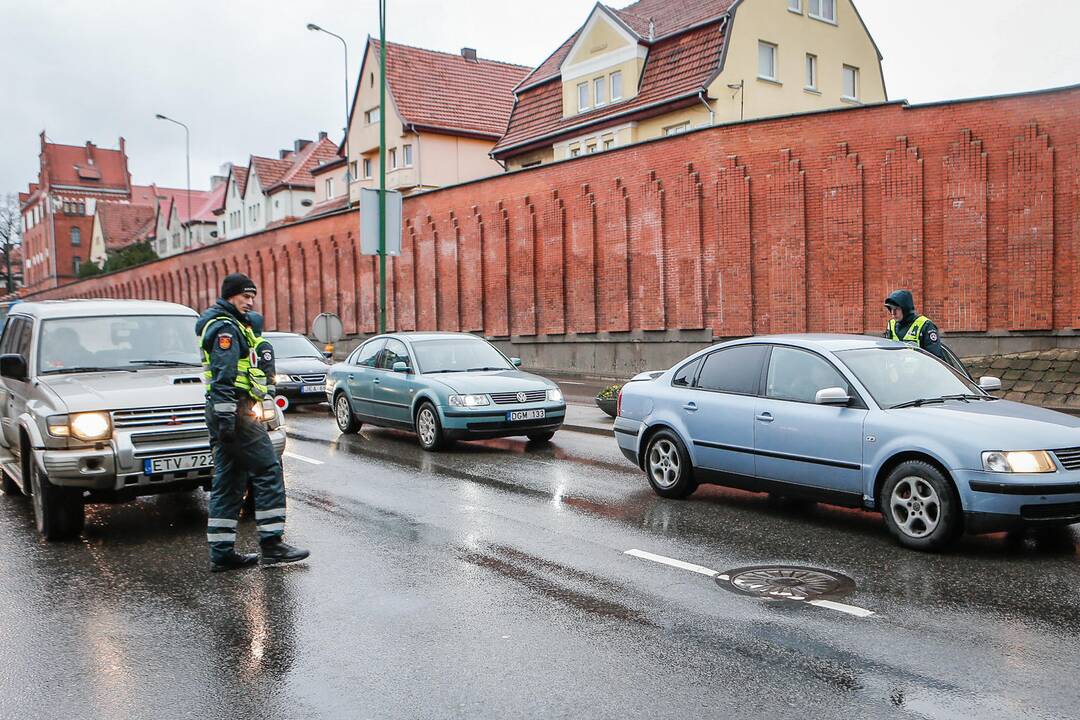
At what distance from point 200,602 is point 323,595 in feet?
2.42

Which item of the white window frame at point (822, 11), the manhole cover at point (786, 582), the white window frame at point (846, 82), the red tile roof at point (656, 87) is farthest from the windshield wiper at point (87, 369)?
the white window frame at point (846, 82)

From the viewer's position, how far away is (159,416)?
295 inches

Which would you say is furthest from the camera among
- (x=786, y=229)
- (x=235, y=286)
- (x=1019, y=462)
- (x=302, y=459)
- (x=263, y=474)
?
(x=786, y=229)

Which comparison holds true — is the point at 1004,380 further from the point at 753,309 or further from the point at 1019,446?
the point at 1019,446

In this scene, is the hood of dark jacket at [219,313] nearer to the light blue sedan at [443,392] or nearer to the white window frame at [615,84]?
the light blue sedan at [443,392]

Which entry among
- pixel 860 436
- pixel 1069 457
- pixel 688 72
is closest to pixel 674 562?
pixel 860 436

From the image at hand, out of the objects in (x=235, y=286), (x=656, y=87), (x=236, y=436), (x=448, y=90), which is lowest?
(x=236, y=436)

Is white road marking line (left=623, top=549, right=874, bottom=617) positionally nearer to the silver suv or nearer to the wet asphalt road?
the wet asphalt road

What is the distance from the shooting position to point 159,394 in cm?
764

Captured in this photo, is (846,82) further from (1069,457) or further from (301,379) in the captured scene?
(1069,457)

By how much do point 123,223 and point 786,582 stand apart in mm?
116808

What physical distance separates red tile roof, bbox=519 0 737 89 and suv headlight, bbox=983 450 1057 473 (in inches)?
1165

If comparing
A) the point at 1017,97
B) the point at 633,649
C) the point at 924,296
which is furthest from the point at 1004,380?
the point at 633,649

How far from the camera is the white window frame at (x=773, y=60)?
Result: 114 ft
